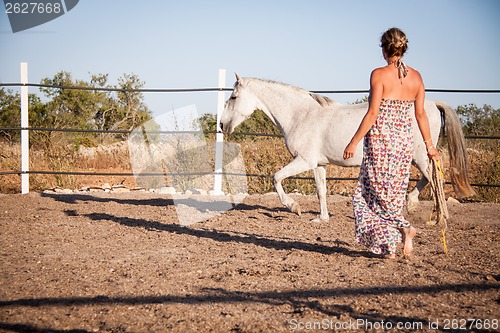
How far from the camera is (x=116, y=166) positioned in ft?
43.9

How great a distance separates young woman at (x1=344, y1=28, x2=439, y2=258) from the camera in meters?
3.73

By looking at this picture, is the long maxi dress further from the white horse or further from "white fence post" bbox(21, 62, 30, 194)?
"white fence post" bbox(21, 62, 30, 194)

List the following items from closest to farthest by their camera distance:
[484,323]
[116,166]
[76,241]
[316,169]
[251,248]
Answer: [484,323], [251,248], [76,241], [316,169], [116,166]

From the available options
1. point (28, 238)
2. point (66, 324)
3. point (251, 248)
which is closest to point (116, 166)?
point (28, 238)

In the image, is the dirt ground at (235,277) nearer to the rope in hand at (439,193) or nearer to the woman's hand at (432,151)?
the rope in hand at (439,193)

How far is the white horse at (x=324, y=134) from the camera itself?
18.8 feet

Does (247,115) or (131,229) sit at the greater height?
(247,115)

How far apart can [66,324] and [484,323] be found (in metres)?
2.21

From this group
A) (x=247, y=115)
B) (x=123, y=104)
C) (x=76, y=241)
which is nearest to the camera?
(x=76, y=241)

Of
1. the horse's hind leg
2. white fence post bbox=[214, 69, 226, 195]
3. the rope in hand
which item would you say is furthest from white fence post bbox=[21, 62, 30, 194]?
the rope in hand

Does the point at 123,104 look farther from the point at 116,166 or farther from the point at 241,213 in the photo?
the point at 241,213

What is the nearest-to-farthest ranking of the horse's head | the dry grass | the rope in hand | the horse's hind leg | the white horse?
the rope in hand, the white horse, the horse's hind leg, the horse's head, the dry grass

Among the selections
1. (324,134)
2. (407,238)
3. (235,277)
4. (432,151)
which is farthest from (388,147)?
(324,134)

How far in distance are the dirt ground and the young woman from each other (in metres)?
0.30
